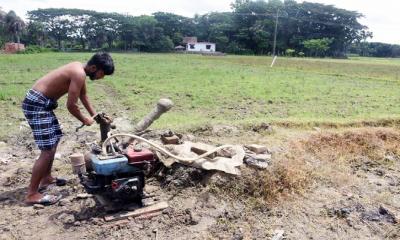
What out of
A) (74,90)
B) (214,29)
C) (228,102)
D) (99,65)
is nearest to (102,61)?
(99,65)

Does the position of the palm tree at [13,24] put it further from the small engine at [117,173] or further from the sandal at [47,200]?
the small engine at [117,173]

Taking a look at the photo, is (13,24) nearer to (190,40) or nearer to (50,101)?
(190,40)

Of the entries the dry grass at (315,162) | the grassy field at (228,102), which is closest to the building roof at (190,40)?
the grassy field at (228,102)

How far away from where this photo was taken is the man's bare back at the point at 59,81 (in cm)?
363

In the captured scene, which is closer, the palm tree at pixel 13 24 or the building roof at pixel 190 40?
the palm tree at pixel 13 24

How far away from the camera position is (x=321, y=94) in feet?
37.9

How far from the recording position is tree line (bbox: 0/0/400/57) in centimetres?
5500

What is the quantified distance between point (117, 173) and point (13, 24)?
193 ft

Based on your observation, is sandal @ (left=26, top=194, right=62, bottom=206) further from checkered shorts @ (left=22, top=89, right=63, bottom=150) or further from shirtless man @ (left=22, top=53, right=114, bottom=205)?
checkered shorts @ (left=22, top=89, right=63, bottom=150)

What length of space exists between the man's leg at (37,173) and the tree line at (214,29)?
51.1 meters

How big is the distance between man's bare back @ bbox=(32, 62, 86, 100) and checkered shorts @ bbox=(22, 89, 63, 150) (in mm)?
68

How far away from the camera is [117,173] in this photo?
10.9 ft

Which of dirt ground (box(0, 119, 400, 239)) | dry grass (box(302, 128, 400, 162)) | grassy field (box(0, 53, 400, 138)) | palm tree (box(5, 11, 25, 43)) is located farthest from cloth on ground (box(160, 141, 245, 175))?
palm tree (box(5, 11, 25, 43))

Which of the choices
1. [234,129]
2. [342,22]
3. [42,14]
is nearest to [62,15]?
[42,14]
